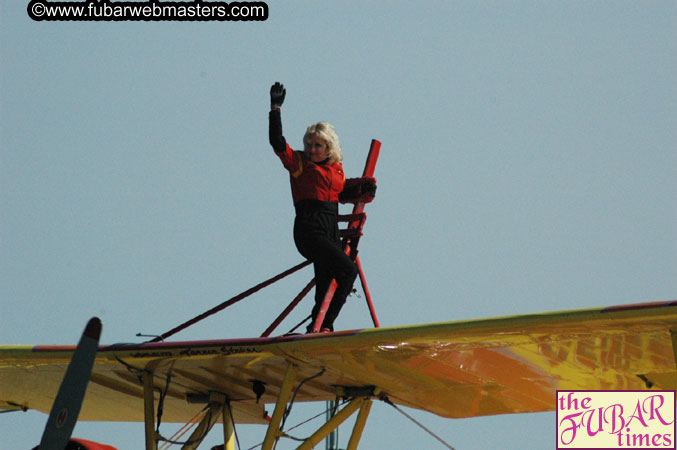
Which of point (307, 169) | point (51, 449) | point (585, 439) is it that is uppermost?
point (307, 169)

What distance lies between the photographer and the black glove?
12906 millimetres

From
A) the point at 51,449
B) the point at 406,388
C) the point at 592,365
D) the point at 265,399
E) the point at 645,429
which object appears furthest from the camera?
the point at 265,399

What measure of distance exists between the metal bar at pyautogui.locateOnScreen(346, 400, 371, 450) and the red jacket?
260cm

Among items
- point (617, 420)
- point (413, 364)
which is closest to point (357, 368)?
point (413, 364)

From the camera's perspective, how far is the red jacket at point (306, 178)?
13406 millimetres

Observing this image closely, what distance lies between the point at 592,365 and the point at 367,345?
8.57 ft

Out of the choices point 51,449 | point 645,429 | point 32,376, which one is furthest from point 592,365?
point 32,376

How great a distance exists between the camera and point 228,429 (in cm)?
1455

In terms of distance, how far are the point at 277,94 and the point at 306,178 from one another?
108cm

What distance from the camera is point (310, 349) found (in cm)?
1223

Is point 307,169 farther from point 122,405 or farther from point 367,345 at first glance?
point 122,405

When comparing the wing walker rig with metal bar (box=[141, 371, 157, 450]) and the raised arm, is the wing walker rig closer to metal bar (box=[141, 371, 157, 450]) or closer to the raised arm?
metal bar (box=[141, 371, 157, 450])

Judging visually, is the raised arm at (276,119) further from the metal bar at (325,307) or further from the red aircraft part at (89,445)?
the red aircraft part at (89,445)

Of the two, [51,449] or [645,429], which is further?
[645,429]
